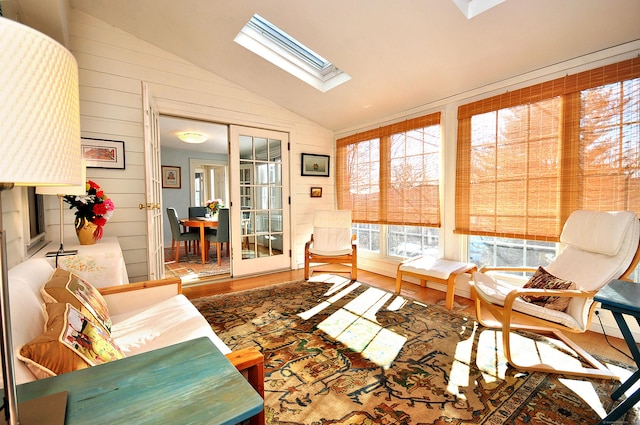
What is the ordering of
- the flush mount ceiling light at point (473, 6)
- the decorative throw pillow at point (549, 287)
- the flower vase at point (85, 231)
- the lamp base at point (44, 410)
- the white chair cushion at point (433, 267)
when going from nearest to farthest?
the lamp base at point (44, 410) < the decorative throw pillow at point (549, 287) < the flush mount ceiling light at point (473, 6) < the flower vase at point (85, 231) < the white chair cushion at point (433, 267)

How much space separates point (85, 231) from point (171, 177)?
497 centimetres

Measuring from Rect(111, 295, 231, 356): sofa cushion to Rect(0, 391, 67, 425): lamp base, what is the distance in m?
0.66

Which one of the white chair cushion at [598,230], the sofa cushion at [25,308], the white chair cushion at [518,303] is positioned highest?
the white chair cushion at [598,230]

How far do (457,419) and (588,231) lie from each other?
64.3 inches

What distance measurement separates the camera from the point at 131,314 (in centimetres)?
181

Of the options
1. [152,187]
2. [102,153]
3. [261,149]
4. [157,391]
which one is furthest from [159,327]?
[261,149]

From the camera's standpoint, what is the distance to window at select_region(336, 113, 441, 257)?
3545 mm

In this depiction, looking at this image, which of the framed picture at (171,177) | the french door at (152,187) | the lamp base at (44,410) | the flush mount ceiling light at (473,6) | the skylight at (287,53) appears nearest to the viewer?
the lamp base at (44,410)

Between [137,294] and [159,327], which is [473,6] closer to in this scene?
[159,327]

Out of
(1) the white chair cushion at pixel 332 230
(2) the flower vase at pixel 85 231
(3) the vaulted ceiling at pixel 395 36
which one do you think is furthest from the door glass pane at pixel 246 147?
(2) the flower vase at pixel 85 231

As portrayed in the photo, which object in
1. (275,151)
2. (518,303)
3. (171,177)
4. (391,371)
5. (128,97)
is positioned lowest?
(391,371)

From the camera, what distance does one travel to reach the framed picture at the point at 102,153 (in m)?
2.92

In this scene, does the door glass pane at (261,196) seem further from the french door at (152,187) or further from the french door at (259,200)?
the french door at (152,187)

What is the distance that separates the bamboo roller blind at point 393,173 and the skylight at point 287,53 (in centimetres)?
101
